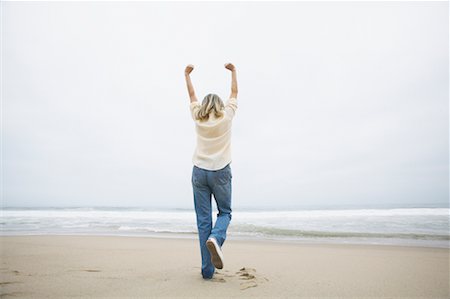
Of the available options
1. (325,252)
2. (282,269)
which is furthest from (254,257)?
(325,252)

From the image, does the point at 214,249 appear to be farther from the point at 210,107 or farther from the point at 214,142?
the point at 210,107

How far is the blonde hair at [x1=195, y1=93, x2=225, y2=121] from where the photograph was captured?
2.65m

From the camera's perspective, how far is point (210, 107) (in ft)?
8.67

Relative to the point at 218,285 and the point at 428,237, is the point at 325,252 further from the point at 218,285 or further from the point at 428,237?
the point at 428,237

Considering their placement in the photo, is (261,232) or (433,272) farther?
(261,232)

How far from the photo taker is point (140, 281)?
8.34ft

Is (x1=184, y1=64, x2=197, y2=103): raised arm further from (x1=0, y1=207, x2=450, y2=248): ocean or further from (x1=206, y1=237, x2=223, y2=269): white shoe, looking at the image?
(x1=0, y1=207, x2=450, y2=248): ocean

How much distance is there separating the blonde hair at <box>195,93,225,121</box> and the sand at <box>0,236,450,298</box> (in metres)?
1.60

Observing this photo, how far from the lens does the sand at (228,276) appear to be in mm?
2262

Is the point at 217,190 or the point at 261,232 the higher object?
the point at 217,190

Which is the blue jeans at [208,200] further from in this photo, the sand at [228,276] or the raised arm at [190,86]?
the raised arm at [190,86]

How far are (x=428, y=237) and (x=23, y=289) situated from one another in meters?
8.18

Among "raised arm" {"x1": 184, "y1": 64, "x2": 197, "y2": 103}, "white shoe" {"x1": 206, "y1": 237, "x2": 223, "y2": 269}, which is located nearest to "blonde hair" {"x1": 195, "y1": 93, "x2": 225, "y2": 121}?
"raised arm" {"x1": 184, "y1": 64, "x2": 197, "y2": 103}

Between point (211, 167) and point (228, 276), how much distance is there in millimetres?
1188
